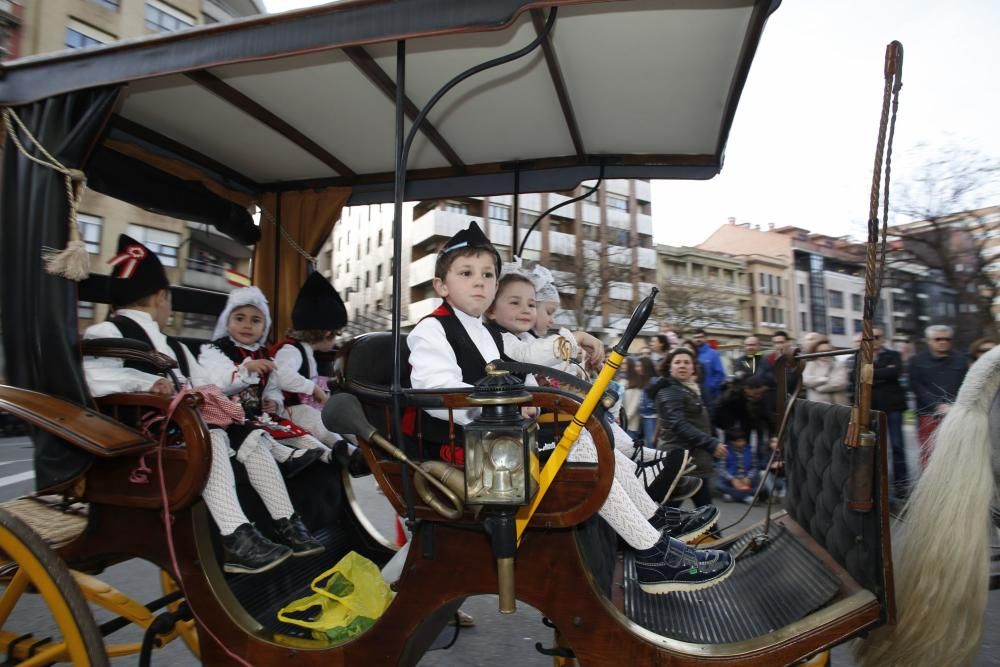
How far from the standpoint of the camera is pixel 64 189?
1918 millimetres

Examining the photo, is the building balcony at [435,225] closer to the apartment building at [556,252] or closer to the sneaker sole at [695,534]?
the apartment building at [556,252]

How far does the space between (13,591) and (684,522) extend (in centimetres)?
246

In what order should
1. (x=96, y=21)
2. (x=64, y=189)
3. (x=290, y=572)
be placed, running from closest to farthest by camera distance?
(x=64, y=189) → (x=290, y=572) → (x=96, y=21)

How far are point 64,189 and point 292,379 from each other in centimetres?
156

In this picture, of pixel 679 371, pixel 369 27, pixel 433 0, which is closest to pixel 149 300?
pixel 369 27

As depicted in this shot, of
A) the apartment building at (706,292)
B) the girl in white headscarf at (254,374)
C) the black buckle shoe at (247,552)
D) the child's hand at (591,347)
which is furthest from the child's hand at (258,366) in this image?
the apartment building at (706,292)

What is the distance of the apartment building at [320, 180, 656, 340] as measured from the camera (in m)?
17.5

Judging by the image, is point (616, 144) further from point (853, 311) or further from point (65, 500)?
point (853, 311)

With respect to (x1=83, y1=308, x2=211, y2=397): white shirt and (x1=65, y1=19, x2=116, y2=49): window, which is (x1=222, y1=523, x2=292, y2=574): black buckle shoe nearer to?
(x1=83, y1=308, x2=211, y2=397): white shirt

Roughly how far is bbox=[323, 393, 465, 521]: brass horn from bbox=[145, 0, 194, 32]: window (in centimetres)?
1829

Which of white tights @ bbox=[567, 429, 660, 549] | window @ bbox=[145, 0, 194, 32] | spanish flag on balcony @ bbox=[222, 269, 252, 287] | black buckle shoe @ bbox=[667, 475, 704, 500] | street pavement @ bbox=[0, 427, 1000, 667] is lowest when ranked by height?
street pavement @ bbox=[0, 427, 1000, 667]

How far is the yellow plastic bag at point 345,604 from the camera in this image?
6.14ft

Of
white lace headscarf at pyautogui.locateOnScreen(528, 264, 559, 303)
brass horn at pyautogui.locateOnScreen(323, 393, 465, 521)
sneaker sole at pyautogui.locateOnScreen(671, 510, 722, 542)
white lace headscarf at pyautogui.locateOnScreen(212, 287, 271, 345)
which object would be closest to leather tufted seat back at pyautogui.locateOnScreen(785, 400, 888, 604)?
sneaker sole at pyautogui.locateOnScreen(671, 510, 722, 542)

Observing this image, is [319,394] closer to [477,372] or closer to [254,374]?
[254,374]
